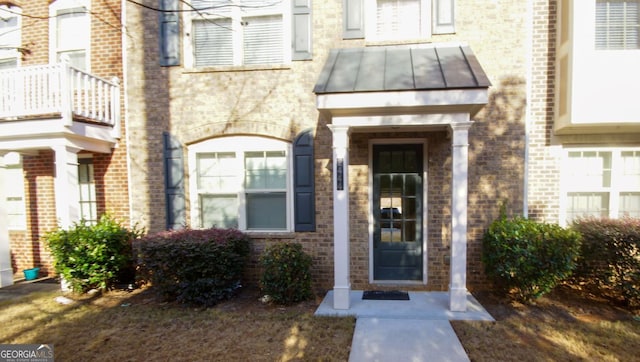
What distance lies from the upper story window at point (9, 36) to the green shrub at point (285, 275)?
281 inches

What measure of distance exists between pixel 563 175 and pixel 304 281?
16.0ft

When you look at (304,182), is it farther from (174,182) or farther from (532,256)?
(532,256)

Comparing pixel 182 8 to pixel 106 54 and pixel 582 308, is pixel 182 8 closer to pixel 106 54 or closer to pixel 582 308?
pixel 106 54

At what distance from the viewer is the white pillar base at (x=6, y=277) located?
6.07m

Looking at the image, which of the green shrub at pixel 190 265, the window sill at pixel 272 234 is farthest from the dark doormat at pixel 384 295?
the green shrub at pixel 190 265

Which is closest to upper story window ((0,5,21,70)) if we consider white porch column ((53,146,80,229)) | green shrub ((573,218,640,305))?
white porch column ((53,146,80,229))

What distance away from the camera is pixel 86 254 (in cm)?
Result: 525

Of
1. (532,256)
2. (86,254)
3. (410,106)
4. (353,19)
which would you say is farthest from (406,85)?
(86,254)

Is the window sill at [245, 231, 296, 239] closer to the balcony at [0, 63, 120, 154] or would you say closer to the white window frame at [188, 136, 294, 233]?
the white window frame at [188, 136, 294, 233]

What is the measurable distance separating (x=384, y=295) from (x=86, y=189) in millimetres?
6394

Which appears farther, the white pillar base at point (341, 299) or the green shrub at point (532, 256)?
the white pillar base at point (341, 299)

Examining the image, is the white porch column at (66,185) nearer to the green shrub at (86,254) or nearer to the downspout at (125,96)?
the green shrub at (86,254)

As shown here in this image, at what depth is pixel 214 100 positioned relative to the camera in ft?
18.5

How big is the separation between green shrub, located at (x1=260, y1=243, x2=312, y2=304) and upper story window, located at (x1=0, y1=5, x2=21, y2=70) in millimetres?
7128
